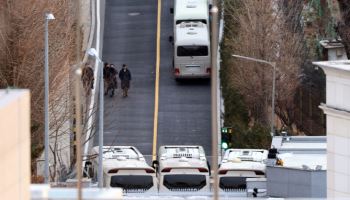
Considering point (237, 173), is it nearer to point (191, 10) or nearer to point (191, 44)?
point (191, 44)

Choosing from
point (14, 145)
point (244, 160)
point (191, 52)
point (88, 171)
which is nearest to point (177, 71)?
point (191, 52)

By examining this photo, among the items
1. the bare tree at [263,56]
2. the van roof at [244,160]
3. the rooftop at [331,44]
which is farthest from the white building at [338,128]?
the rooftop at [331,44]

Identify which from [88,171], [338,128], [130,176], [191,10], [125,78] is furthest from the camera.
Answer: [191,10]

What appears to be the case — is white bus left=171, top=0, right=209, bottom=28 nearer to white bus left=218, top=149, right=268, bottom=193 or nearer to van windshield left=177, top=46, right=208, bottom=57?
van windshield left=177, top=46, right=208, bottom=57

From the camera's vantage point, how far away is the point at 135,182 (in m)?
43.8

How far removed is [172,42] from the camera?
249 feet

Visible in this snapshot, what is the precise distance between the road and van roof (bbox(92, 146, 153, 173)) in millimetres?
13147

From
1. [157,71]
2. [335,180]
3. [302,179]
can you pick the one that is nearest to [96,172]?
[302,179]

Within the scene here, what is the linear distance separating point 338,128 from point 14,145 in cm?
1365

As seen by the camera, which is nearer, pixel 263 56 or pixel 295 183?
pixel 295 183

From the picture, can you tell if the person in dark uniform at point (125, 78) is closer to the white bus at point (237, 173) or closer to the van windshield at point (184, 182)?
Result: the white bus at point (237, 173)

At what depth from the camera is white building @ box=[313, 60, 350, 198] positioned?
1241 inches

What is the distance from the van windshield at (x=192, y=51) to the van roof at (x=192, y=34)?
19cm

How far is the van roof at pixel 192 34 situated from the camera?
70.8 metres
